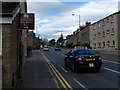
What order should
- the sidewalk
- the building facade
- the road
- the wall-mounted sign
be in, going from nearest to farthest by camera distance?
the road
the sidewalk
the wall-mounted sign
the building facade

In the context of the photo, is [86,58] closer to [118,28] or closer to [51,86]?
[51,86]

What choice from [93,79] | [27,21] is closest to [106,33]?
[93,79]

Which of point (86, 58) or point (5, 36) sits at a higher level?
point (5, 36)

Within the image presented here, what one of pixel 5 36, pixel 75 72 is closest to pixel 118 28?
pixel 75 72

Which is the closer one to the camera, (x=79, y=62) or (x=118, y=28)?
(x=79, y=62)

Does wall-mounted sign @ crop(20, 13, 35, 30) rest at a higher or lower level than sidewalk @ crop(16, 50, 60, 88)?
higher

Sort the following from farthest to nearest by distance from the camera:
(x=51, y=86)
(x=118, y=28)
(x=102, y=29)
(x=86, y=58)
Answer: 1. (x=102, y=29)
2. (x=118, y=28)
3. (x=86, y=58)
4. (x=51, y=86)

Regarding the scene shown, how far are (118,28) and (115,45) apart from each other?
12.4ft

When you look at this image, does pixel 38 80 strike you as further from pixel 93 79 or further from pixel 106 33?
pixel 106 33

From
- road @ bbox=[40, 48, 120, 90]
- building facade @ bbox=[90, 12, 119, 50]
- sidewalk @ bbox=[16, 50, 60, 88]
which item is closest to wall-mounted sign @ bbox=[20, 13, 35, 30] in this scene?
sidewalk @ bbox=[16, 50, 60, 88]

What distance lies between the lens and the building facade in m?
44.5

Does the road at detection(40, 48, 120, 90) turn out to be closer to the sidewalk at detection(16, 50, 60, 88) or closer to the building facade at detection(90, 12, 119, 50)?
the sidewalk at detection(16, 50, 60, 88)

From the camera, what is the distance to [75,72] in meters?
13.3

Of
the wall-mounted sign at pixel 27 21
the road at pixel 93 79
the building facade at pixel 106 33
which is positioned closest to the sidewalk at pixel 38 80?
the road at pixel 93 79
